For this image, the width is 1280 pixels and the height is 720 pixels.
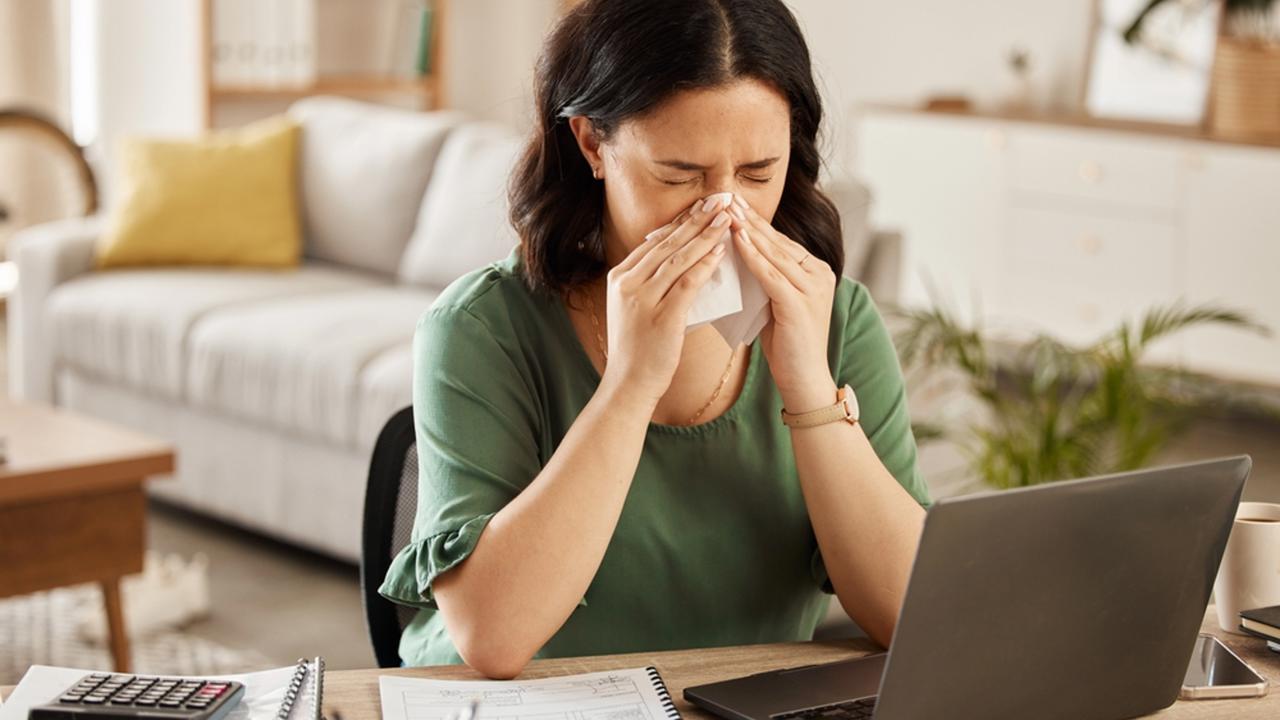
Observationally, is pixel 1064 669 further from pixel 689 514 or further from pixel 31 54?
pixel 31 54

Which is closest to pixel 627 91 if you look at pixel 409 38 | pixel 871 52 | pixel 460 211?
pixel 460 211

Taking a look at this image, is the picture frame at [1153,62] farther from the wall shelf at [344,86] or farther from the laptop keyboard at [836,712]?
the laptop keyboard at [836,712]

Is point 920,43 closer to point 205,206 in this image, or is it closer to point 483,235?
point 483,235

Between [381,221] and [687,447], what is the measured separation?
2.78m

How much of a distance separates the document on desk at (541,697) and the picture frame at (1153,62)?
4.24 m

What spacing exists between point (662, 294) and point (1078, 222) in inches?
153

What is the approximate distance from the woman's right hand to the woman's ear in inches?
4.4

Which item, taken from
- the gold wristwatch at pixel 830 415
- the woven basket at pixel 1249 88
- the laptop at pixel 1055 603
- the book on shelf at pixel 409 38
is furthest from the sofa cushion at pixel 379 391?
the book on shelf at pixel 409 38

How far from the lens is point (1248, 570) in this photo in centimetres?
134

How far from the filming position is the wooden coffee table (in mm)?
2600

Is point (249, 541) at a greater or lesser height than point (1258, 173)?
lesser

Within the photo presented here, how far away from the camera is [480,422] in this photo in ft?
4.43

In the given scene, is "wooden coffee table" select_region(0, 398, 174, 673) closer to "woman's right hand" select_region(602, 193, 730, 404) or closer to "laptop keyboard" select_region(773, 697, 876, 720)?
"woman's right hand" select_region(602, 193, 730, 404)

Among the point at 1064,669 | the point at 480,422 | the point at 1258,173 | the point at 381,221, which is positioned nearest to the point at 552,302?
the point at 480,422
